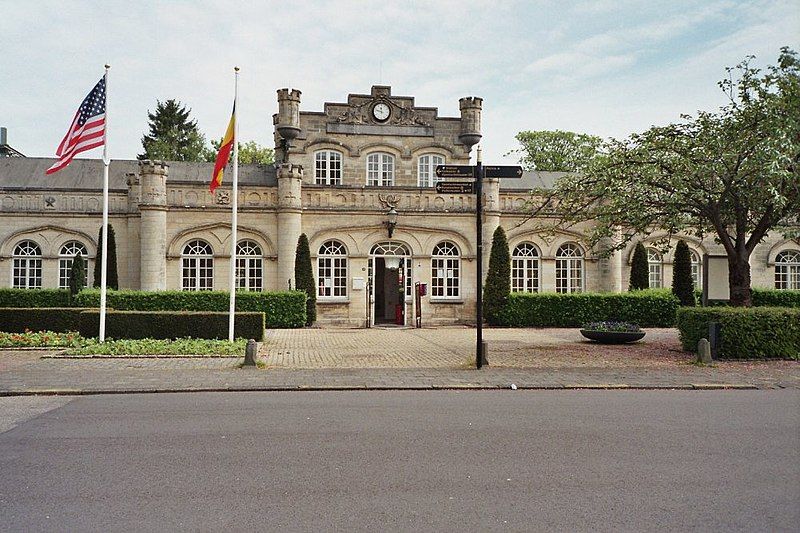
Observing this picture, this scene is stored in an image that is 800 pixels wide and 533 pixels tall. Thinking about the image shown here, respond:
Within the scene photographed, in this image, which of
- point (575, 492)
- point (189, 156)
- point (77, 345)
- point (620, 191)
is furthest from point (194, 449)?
point (189, 156)

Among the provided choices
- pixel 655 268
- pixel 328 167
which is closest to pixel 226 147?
pixel 328 167

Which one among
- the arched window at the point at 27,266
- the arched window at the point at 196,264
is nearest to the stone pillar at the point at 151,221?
the arched window at the point at 196,264

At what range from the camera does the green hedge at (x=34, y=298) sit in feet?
77.4

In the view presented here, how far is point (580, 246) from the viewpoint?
27984 millimetres

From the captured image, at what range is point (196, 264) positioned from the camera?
25.8 meters

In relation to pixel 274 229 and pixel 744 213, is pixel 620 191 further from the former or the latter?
pixel 274 229

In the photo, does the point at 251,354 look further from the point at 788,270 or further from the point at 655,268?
the point at 788,270

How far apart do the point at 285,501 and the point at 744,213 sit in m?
15.2

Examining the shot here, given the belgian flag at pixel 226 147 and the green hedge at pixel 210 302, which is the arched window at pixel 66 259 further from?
the belgian flag at pixel 226 147

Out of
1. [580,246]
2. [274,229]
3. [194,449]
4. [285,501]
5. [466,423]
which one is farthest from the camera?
[580,246]

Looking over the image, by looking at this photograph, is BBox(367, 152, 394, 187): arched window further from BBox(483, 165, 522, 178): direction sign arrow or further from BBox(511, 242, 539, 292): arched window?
BBox(483, 165, 522, 178): direction sign arrow

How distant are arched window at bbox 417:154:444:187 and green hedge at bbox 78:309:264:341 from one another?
43.7ft

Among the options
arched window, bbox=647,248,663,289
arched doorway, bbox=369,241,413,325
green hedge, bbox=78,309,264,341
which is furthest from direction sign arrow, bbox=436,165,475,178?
arched window, bbox=647,248,663,289

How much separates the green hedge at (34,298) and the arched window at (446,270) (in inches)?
534
